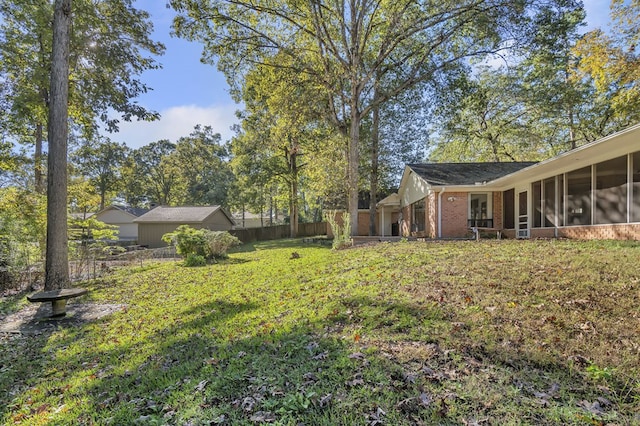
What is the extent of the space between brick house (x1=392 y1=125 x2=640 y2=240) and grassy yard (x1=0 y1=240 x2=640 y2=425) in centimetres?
288

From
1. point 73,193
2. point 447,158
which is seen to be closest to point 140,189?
point 73,193

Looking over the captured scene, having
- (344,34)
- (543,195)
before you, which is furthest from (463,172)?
(344,34)

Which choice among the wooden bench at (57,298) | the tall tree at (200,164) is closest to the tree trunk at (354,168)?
the wooden bench at (57,298)

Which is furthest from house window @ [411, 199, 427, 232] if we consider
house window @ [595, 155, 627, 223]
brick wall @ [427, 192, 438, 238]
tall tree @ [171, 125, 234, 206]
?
tall tree @ [171, 125, 234, 206]

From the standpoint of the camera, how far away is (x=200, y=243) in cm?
1345

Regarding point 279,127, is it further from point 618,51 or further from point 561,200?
point 618,51

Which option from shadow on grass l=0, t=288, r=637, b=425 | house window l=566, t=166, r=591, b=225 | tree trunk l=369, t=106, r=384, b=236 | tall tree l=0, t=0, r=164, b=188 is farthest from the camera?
tree trunk l=369, t=106, r=384, b=236

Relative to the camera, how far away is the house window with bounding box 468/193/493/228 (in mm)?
14820

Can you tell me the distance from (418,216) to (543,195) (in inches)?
294

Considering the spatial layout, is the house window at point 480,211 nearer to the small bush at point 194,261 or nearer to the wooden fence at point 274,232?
the small bush at point 194,261

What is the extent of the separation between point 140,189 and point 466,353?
164ft

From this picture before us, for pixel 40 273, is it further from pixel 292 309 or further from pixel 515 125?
pixel 515 125

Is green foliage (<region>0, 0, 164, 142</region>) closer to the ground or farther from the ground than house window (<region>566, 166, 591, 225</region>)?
farther from the ground

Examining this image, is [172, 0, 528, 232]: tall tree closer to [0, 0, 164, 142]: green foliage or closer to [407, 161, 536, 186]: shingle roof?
[0, 0, 164, 142]: green foliage
